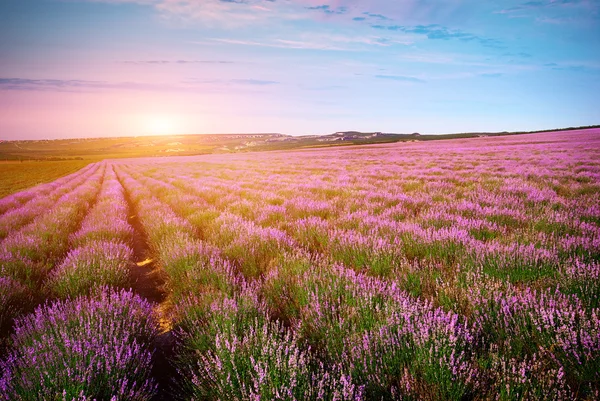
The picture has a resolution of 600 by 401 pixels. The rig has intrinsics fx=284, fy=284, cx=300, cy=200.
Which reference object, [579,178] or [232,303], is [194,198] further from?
[579,178]

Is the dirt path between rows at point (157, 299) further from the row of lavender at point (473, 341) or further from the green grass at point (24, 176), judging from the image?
the green grass at point (24, 176)

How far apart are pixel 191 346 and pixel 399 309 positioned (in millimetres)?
1812

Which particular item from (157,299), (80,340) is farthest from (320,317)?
(157,299)

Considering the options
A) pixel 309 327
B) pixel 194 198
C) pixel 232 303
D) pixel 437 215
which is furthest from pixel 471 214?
pixel 194 198

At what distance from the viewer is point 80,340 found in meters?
2.16

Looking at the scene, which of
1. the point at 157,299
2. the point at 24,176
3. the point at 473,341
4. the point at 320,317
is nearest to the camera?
the point at 473,341

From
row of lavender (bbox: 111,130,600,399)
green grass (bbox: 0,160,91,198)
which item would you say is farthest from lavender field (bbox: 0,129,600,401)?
green grass (bbox: 0,160,91,198)

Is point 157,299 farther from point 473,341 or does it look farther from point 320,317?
point 473,341

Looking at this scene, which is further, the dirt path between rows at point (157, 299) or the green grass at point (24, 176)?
the green grass at point (24, 176)

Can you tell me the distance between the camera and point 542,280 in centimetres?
277

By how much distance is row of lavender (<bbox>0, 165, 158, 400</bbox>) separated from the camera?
181cm

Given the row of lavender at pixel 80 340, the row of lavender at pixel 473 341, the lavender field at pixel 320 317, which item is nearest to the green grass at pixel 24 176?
the row of lavender at pixel 80 340

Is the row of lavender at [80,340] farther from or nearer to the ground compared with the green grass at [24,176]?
farther from the ground

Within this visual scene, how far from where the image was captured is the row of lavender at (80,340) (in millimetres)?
1809
